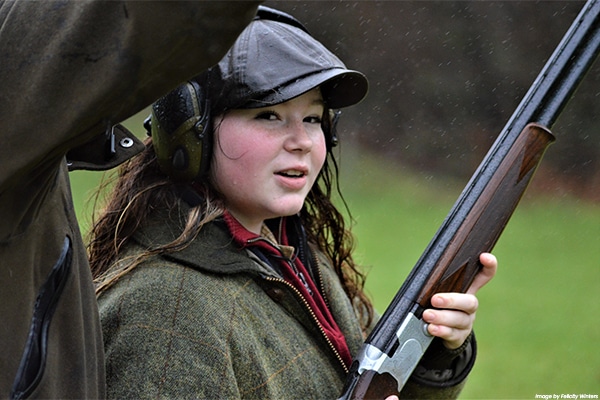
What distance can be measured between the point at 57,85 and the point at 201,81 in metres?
1.08

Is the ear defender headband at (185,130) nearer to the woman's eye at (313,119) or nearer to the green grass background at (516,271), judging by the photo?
the woman's eye at (313,119)

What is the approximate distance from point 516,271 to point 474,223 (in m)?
9.54

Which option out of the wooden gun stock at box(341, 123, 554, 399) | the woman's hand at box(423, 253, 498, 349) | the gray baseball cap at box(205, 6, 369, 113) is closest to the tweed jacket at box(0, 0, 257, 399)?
the gray baseball cap at box(205, 6, 369, 113)

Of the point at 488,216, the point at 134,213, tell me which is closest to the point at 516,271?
the point at 488,216

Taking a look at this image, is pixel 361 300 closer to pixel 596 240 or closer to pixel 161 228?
pixel 161 228

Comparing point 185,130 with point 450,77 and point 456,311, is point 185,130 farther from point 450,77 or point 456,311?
point 450,77

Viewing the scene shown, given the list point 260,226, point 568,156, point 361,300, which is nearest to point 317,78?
point 260,226

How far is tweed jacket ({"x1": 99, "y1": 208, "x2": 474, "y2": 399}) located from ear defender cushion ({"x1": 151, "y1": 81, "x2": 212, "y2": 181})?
169 millimetres

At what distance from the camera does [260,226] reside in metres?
2.80

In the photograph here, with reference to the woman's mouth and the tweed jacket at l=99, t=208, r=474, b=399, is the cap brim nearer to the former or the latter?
the woman's mouth

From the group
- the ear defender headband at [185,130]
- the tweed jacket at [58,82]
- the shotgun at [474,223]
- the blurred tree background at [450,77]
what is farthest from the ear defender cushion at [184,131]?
the blurred tree background at [450,77]

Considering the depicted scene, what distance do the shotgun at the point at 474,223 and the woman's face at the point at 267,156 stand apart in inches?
17.2

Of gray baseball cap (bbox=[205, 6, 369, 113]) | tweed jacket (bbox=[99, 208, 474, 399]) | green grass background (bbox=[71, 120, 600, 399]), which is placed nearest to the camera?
tweed jacket (bbox=[99, 208, 474, 399])

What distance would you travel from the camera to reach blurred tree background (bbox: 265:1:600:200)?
40.2ft
